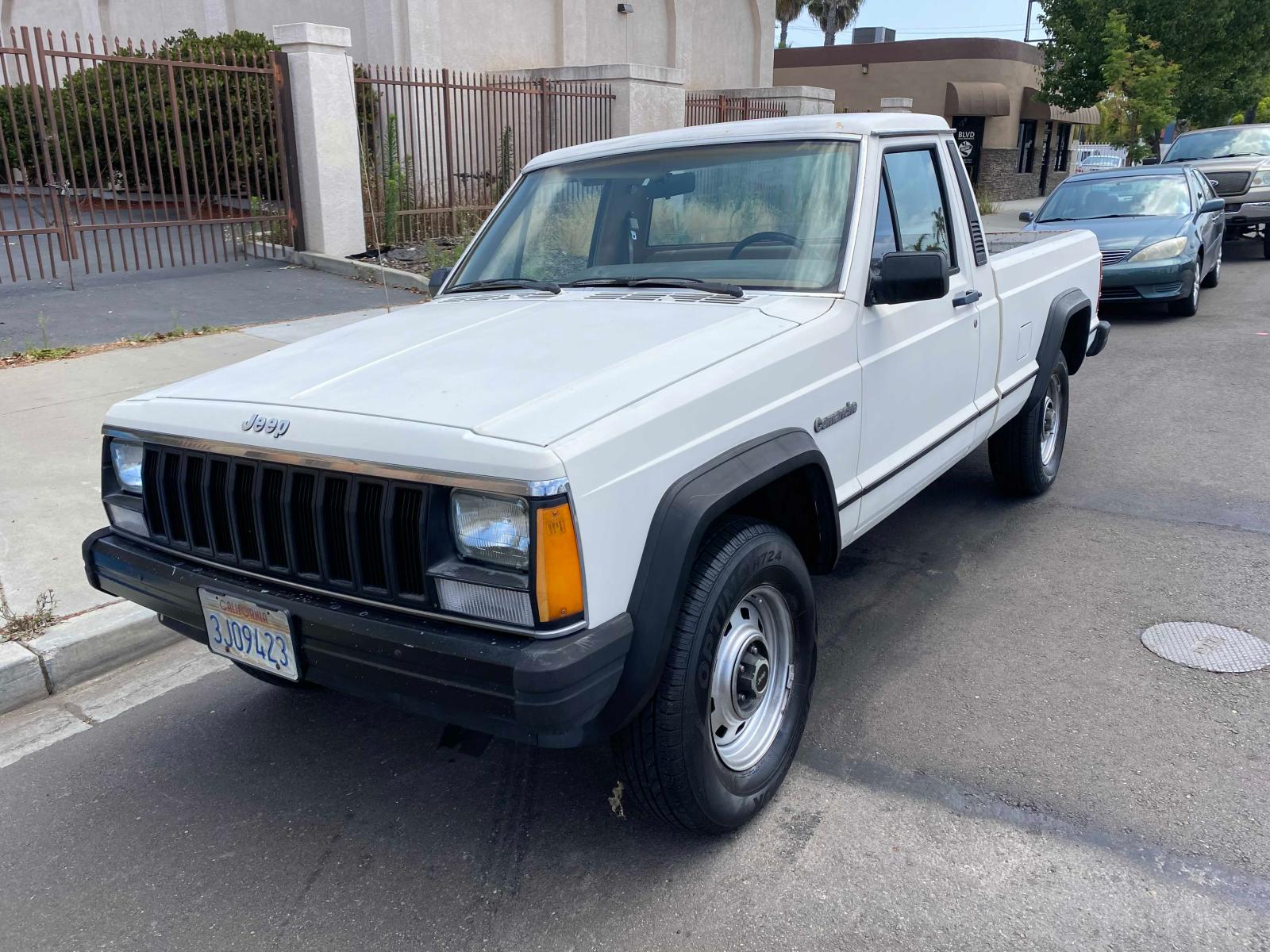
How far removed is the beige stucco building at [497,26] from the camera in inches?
664

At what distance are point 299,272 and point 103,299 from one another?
8.00 feet

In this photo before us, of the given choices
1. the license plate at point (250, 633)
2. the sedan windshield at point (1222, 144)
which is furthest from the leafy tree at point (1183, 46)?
the license plate at point (250, 633)

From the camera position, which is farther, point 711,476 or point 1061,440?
point 1061,440

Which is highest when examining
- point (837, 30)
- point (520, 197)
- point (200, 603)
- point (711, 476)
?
point (837, 30)

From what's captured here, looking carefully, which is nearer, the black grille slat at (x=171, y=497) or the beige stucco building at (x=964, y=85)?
the black grille slat at (x=171, y=497)

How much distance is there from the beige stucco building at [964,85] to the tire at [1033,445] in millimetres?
29075

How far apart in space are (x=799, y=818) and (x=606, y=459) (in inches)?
54.6

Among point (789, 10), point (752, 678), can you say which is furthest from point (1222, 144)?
point (789, 10)

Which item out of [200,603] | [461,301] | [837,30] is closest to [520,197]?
[461,301]

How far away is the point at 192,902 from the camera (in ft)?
9.33

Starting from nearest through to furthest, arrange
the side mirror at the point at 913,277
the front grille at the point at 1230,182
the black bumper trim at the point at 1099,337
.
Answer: the side mirror at the point at 913,277
the black bumper trim at the point at 1099,337
the front grille at the point at 1230,182

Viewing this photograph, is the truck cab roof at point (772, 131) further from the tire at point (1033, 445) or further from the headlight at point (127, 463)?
the headlight at point (127, 463)

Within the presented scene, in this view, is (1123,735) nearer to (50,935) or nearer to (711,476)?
(711,476)

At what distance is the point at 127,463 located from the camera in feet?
10.8
